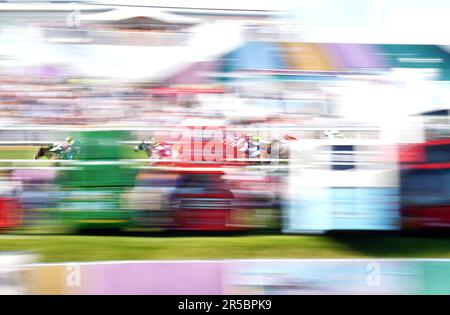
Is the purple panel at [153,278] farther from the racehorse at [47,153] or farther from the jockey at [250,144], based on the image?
the racehorse at [47,153]

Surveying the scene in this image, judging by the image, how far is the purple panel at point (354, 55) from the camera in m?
3.55

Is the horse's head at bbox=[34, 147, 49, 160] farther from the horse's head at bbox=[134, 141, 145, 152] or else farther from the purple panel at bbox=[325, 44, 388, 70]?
the purple panel at bbox=[325, 44, 388, 70]

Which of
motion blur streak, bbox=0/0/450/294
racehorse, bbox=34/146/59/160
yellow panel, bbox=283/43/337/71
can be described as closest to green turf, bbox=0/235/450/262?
motion blur streak, bbox=0/0/450/294

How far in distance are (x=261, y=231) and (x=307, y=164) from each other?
15.6 inches

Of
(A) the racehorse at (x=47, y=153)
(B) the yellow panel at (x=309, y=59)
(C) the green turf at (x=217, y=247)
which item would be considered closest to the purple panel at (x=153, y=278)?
(C) the green turf at (x=217, y=247)

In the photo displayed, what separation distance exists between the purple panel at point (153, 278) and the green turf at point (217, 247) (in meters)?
0.09

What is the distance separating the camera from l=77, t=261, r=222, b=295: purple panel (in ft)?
9.78

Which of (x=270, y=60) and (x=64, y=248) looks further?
(x=270, y=60)

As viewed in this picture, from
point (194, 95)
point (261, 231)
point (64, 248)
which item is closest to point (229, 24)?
point (194, 95)

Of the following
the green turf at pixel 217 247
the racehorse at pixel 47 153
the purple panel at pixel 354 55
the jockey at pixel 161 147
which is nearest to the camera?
the green turf at pixel 217 247

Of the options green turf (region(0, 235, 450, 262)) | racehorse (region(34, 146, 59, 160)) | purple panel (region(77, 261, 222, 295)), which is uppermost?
racehorse (region(34, 146, 59, 160))

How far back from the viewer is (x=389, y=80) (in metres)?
3.76

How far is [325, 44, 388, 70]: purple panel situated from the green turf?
872 mm

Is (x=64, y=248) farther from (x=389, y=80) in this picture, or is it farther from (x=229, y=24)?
(x=389, y=80)
